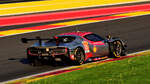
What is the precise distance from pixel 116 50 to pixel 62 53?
2.81 metres

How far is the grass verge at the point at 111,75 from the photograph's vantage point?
10141mm

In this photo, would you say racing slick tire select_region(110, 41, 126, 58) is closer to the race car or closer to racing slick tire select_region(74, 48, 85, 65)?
the race car

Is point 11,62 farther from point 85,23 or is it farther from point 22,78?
point 85,23

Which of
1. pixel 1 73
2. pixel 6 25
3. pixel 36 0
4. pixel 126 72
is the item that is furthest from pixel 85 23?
pixel 126 72

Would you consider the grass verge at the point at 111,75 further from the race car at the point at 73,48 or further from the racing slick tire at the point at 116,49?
the racing slick tire at the point at 116,49

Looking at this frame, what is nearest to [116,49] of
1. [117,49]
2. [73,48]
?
[117,49]

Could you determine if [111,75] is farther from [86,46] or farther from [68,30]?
[68,30]

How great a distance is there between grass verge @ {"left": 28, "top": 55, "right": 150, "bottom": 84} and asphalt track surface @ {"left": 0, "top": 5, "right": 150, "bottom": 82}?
2.16m

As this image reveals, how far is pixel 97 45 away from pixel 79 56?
1.24 metres

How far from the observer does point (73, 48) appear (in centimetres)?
1373

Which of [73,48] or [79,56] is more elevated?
[73,48]

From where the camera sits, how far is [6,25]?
2745 cm

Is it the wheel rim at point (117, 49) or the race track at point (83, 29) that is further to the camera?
the wheel rim at point (117, 49)

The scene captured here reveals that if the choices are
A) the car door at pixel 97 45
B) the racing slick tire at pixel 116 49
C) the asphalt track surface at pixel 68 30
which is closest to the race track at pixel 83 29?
the asphalt track surface at pixel 68 30
